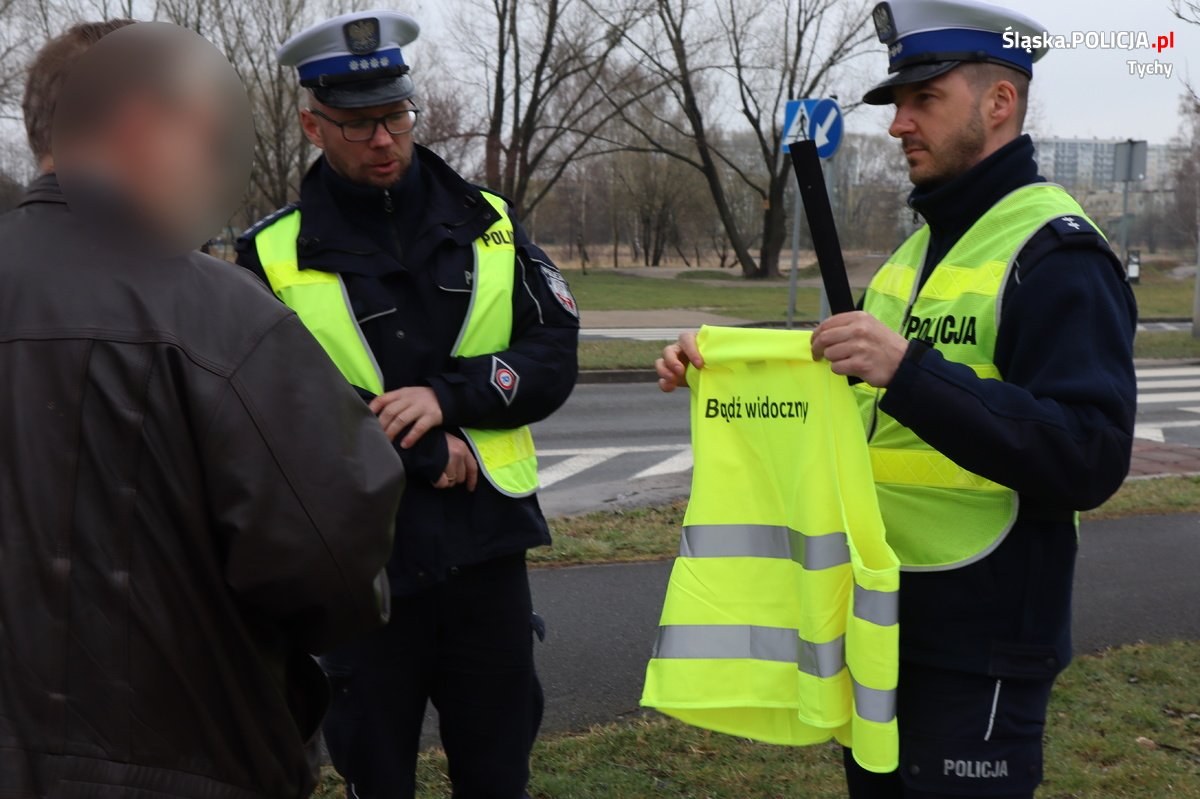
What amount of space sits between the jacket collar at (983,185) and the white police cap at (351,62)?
128 centimetres

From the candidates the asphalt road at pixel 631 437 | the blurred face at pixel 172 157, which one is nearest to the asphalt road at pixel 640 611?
the asphalt road at pixel 631 437

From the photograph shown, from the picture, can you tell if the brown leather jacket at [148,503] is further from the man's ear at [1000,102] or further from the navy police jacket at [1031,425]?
the man's ear at [1000,102]

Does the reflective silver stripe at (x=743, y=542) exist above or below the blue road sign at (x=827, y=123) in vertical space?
below

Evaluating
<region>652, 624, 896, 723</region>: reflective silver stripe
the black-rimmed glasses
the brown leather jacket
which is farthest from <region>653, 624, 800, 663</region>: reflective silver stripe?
the black-rimmed glasses

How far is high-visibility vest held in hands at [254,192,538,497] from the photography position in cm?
278

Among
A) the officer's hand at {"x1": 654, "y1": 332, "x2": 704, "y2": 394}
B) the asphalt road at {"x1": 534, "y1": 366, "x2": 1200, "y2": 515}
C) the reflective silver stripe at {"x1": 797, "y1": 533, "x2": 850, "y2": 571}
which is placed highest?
the officer's hand at {"x1": 654, "y1": 332, "x2": 704, "y2": 394}

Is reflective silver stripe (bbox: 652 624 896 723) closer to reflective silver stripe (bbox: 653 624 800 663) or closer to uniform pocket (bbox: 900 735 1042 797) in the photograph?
reflective silver stripe (bbox: 653 624 800 663)

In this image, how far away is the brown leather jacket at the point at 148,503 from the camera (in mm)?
1565

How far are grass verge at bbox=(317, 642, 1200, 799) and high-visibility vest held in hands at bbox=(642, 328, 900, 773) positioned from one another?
1355mm

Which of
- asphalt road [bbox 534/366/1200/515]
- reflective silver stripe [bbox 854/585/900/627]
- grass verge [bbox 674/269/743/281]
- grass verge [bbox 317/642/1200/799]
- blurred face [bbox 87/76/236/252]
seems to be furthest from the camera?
grass verge [bbox 674/269/743/281]

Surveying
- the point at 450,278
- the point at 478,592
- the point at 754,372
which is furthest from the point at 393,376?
the point at 754,372

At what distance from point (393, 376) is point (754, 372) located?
2.78 ft

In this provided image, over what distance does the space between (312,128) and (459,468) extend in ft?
3.02

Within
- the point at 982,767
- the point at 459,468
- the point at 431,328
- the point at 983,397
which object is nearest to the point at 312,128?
the point at 431,328
